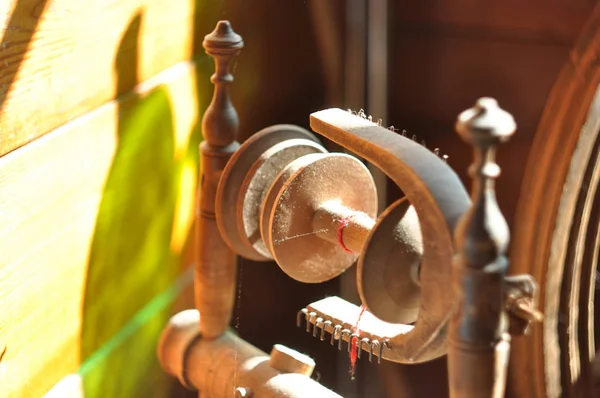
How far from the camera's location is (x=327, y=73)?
1134 millimetres

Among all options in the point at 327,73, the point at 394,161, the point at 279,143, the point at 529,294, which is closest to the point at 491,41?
the point at 327,73

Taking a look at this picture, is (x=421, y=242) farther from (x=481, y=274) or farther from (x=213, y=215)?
(x=213, y=215)

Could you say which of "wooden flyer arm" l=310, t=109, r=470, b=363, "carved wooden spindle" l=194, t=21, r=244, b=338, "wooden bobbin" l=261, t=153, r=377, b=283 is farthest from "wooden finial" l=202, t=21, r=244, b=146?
"wooden flyer arm" l=310, t=109, r=470, b=363

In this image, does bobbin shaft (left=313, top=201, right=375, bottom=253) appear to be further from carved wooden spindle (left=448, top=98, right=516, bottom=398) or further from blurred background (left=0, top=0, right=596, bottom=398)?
carved wooden spindle (left=448, top=98, right=516, bottom=398)

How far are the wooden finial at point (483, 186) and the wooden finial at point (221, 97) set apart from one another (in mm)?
474

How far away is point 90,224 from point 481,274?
53 centimetres

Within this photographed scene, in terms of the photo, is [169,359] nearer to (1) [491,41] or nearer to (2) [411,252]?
(2) [411,252]

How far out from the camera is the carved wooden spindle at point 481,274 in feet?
1.95

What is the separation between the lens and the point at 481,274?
629 mm

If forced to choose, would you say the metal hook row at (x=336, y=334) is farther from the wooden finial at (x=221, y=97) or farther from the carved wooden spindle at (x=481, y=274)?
the wooden finial at (x=221, y=97)

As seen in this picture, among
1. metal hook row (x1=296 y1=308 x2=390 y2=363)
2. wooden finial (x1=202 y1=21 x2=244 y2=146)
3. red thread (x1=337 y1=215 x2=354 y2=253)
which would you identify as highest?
wooden finial (x1=202 y1=21 x2=244 y2=146)

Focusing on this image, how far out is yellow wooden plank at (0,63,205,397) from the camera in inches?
32.7

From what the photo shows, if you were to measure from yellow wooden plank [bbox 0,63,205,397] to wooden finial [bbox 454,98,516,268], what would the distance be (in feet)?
1.49

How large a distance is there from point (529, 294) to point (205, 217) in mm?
560
